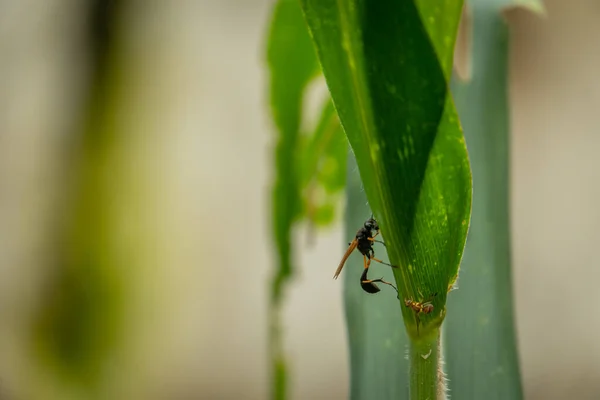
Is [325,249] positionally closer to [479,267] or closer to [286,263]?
[286,263]

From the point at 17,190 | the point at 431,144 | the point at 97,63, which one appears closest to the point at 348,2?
the point at 431,144

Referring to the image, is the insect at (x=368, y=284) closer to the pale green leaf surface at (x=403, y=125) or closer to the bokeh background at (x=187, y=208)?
the pale green leaf surface at (x=403, y=125)

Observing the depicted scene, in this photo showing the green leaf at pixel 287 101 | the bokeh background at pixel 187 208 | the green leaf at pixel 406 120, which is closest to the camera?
the green leaf at pixel 406 120

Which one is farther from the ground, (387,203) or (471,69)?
(471,69)

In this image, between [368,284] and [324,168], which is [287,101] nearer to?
[324,168]

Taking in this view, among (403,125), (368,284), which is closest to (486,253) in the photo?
(368,284)

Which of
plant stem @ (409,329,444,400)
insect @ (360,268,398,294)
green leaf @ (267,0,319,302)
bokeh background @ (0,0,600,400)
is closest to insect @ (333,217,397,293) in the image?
insect @ (360,268,398,294)

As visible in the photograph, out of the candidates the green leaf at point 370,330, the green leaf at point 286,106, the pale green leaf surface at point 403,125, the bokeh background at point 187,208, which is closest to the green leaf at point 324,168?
the green leaf at point 286,106
